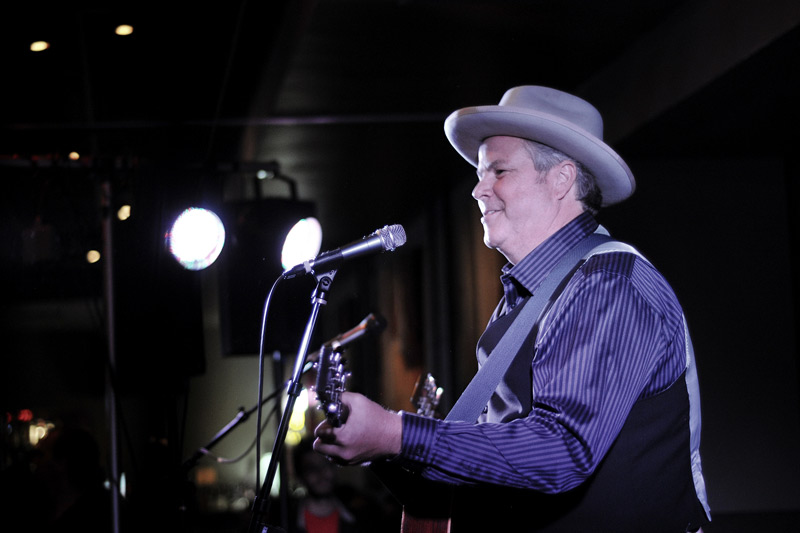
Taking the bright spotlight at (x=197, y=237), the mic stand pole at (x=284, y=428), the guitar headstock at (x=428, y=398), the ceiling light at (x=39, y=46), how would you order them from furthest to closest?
the ceiling light at (x=39, y=46) → the bright spotlight at (x=197, y=237) → the guitar headstock at (x=428, y=398) → the mic stand pole at (x=284, y=428)

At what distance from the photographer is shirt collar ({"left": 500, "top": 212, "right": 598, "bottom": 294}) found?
185cm

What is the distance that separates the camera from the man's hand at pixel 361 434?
1299 mm

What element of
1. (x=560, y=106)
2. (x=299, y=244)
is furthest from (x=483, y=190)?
(x=299, y=244)

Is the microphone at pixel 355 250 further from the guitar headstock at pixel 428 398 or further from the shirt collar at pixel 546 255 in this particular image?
the guitar headstock at pixel 428 398

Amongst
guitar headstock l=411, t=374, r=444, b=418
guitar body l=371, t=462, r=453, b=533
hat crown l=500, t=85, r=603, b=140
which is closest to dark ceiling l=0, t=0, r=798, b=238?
hat crown l=500, t=85, r=603, b=140

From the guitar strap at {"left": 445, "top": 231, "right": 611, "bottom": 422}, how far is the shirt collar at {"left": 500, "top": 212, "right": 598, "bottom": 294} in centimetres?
2

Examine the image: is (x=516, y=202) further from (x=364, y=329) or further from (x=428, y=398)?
(x=364, y=329)

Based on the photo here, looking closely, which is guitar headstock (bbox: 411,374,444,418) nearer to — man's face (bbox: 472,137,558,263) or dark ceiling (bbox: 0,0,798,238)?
man's face (bbox: 472,137,558,263)

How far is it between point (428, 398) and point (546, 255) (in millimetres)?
682

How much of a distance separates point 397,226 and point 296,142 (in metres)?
4.14

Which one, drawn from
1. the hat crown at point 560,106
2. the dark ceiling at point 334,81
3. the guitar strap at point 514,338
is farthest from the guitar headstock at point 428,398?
the dark ceiling at point 334,81

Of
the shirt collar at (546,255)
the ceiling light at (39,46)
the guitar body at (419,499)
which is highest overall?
the ceiling light at (39,46)

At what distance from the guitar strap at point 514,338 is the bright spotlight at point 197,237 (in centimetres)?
165

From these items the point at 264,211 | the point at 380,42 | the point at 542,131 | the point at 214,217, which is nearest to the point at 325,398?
the point at 542,131
